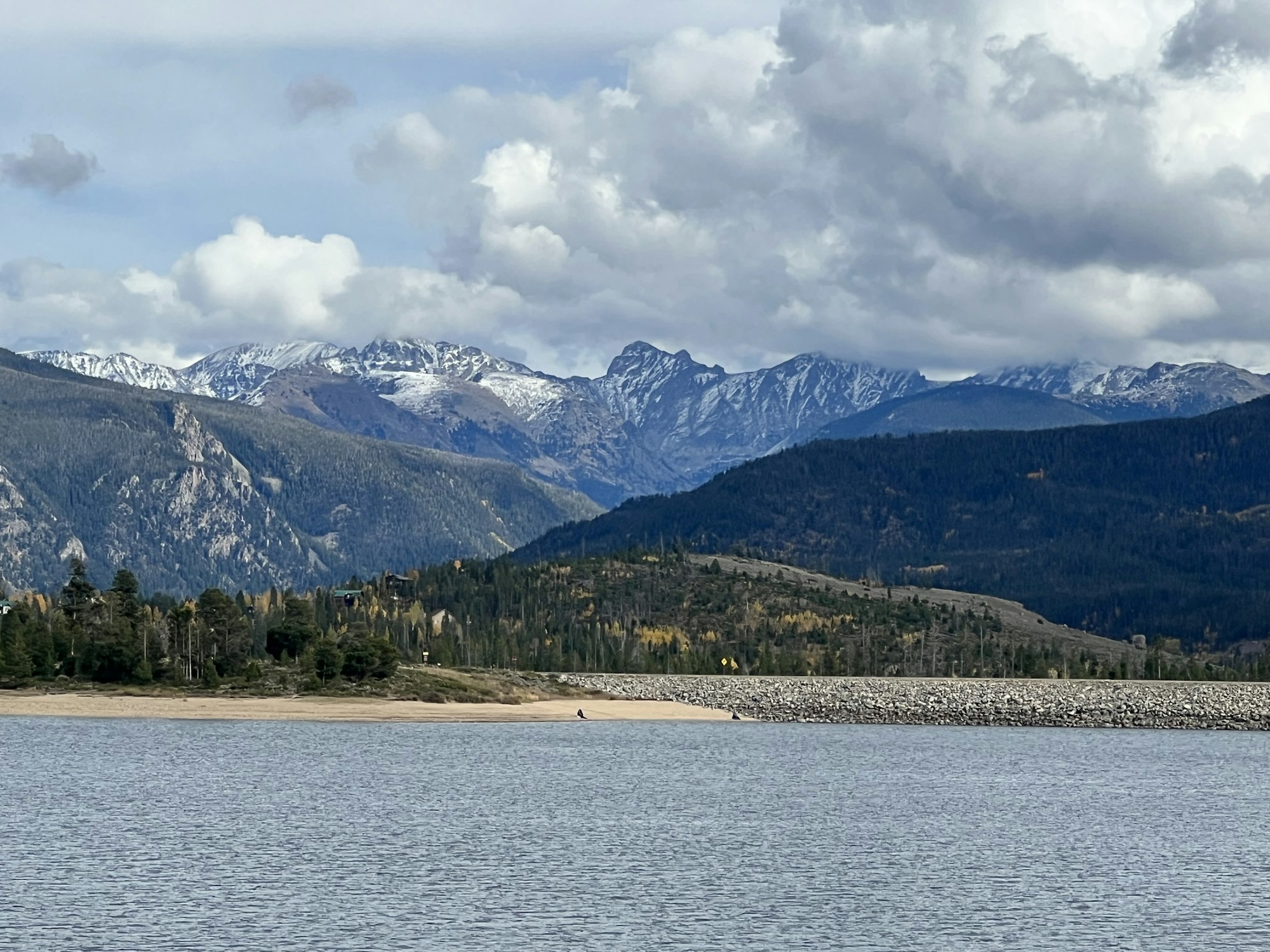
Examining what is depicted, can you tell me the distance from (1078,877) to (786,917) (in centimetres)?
1916

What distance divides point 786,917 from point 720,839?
2505cm

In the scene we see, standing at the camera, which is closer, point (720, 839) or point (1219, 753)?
point (720, 839)

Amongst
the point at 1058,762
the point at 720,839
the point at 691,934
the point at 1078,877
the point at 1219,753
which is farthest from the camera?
the point at 1219,753

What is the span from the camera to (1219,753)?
6969 inches

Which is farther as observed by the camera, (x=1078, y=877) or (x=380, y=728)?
(x=380, y=728)

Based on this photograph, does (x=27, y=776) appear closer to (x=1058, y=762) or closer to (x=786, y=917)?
(x=786, y=917)

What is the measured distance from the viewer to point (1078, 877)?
86000 millimetres

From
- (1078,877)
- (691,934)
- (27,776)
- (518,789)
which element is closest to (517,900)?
(691,934)

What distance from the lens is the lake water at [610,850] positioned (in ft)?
230

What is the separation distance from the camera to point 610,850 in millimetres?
92750

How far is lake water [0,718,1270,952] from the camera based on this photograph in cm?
7025

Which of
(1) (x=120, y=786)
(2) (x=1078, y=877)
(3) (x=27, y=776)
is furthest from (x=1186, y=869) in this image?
(3) (x=27, y=776)

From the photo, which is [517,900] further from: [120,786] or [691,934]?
[120,786]

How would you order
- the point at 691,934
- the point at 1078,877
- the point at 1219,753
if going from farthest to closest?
the point at 1219,753 < the point at 1078,877 < the point at 691,934
